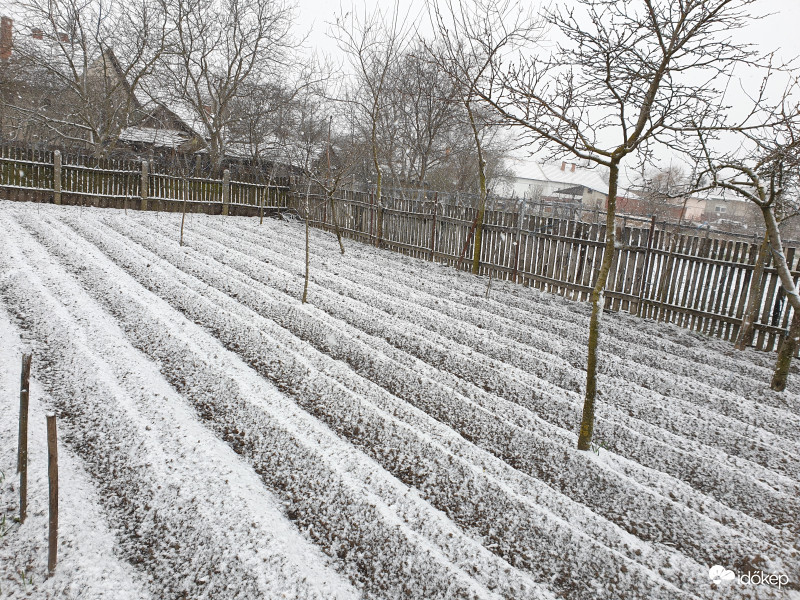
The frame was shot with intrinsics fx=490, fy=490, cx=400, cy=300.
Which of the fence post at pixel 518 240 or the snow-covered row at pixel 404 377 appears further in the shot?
the fence post at pixel 518 240

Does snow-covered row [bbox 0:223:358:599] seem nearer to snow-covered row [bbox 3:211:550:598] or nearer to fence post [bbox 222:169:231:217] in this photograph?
snow-covered row [bbox 3:211:550:598]

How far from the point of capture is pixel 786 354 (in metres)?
5.18

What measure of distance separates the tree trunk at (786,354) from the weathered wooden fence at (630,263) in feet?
4.71

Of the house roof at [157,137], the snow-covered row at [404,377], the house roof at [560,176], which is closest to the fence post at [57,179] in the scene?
the snow-covered row at [404,377]

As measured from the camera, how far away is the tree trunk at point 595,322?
11.5 feet

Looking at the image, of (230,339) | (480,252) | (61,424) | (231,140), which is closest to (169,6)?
(231,140)

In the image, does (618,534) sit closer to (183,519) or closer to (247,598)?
(247,598)

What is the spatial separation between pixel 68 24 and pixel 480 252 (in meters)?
18.8

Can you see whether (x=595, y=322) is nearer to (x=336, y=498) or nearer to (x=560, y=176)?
(x=336, y=498)

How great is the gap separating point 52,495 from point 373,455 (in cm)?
190

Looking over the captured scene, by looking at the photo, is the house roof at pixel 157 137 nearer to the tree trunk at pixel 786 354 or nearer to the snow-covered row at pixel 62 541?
the snow-covered row at pixel 62 541

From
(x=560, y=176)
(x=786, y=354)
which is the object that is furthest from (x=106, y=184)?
(x=560, y=176)

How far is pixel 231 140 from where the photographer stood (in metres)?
23.2

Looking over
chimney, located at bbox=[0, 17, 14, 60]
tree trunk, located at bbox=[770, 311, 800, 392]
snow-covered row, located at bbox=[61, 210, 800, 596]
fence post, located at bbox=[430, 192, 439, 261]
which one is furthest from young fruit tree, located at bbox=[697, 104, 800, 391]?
chimney, located at bbox=[0, 17, 14, 60]
